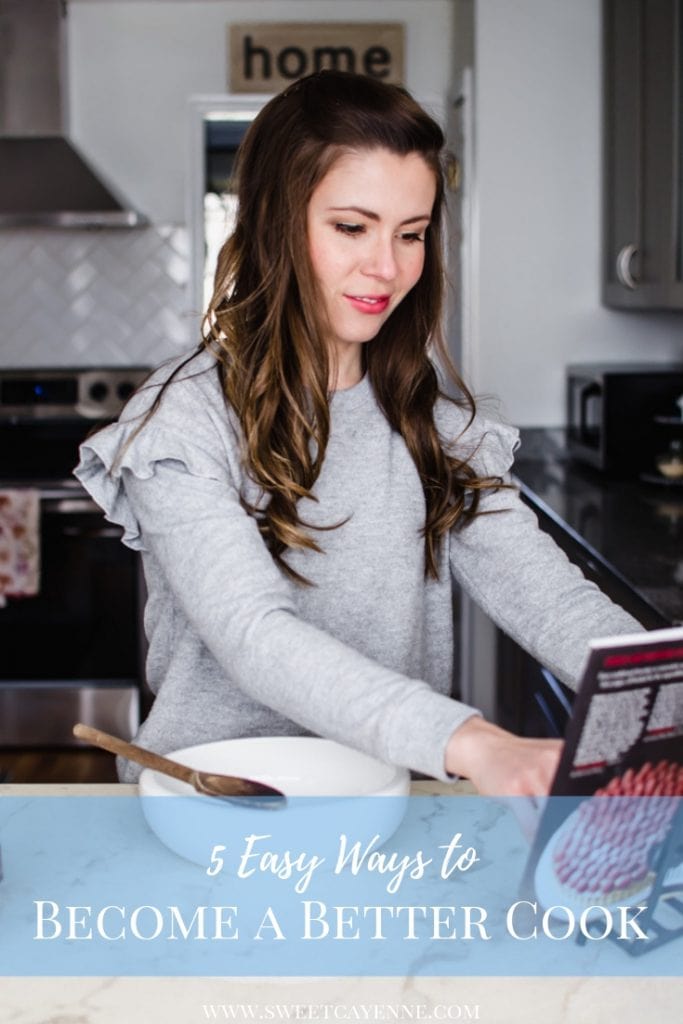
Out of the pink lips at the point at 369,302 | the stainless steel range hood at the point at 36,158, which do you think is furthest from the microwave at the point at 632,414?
the pink lips at the point at 369,302

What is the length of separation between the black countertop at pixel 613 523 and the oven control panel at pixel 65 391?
1.49 metres

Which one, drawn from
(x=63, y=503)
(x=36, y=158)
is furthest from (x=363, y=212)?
(x=36, y=158)

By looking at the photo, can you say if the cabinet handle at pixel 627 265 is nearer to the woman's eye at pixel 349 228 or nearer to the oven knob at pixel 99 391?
the oven knob at pixel 99 391

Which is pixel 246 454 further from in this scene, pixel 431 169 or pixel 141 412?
pixel 431 169

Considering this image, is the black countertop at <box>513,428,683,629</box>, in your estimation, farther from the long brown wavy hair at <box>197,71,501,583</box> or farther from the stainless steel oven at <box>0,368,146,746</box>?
the stainless steel oven at <box>0,368,146,746</box>

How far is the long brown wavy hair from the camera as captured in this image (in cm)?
127

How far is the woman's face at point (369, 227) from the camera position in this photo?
1246 millimetres

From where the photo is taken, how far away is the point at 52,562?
12.3 feet

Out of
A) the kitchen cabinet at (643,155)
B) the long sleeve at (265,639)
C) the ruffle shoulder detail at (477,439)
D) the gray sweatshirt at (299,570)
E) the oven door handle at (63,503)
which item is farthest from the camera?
the oven door handle at (63,503)

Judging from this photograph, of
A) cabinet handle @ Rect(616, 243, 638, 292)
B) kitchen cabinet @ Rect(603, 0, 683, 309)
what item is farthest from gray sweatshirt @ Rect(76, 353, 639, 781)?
cabinet handle @ Rect(616, 243, 638, 292)

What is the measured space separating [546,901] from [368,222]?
0.69 m

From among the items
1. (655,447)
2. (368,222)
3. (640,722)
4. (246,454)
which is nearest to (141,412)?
(246,454)

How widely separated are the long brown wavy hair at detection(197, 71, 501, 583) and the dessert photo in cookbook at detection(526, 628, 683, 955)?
54 centimetres

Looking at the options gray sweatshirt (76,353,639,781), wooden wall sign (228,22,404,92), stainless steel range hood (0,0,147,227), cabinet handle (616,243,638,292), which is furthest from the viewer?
wooden wall sign (228,22,404,92)
